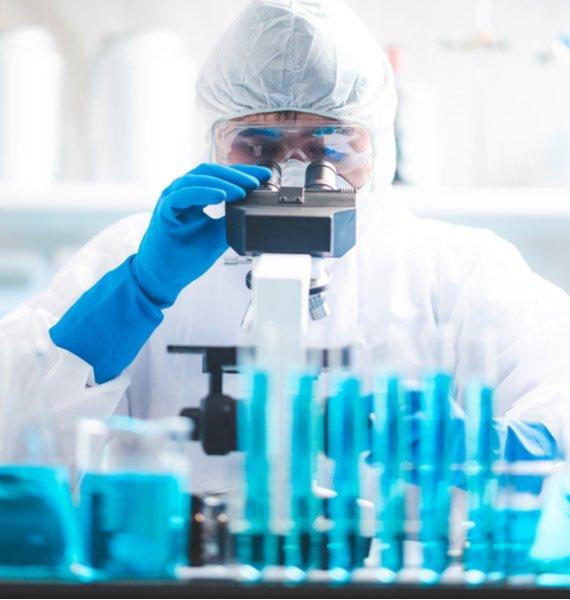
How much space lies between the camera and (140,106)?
1.92 meters

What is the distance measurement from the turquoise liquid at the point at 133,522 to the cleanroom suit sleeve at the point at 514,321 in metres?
0.60

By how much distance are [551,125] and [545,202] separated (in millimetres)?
375

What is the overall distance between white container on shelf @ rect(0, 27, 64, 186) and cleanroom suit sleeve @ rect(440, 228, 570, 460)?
959 mm

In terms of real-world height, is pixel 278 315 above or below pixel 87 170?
below

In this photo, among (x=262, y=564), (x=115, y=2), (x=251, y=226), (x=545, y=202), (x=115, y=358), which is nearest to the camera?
(x=262, y=564)

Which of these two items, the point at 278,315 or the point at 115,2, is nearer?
the point at 278,315

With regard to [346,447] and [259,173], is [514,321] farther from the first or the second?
[346,447]

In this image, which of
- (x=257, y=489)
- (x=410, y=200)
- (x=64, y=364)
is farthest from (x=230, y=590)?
(x=410, y=200)

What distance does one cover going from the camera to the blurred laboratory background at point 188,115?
1.92 m

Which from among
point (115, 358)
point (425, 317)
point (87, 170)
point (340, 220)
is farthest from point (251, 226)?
point (87, 170)

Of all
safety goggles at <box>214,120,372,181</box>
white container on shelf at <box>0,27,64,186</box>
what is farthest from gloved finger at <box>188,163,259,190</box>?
white container on shelf at <box>0,27,64,186</box>

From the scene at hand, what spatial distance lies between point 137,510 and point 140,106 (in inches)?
54.0

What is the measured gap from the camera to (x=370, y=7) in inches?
86.0

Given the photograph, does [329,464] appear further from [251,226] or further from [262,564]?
[251,226]
